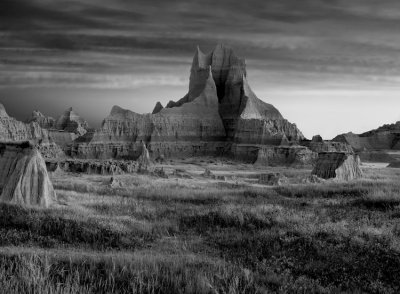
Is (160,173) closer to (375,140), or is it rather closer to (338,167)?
(338,167)

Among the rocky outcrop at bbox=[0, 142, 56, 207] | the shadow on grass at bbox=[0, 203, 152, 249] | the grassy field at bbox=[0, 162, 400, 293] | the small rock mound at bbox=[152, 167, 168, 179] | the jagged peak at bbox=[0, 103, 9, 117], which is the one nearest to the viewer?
the grassy field at bbox=[0, 162, 400, 293]

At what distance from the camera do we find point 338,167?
48156 millimetres

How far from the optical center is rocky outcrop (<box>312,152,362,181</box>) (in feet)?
158

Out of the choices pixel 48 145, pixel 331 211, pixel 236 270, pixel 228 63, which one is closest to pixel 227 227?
pixel 331 211

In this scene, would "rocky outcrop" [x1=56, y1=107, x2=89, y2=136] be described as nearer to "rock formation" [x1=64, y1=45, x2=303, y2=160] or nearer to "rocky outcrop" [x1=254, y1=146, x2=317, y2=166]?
"rock formation" [x1=64, y1=45, x2=303, y2=160]

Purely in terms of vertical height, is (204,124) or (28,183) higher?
(204,124)

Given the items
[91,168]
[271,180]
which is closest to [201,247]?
[271,180]

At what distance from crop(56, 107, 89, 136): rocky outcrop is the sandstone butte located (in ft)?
138

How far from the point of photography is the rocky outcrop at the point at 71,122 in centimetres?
16626

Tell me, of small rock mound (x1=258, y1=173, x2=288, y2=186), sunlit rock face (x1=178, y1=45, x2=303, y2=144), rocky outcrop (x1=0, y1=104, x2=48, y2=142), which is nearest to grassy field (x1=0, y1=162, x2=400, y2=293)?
small rock mound (x1=258, y1=173, x2=288, y2=186)

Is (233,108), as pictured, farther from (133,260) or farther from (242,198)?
(133,260)

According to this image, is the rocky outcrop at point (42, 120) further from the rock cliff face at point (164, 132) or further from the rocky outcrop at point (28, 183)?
the rocky outcrop at point (28, 183)

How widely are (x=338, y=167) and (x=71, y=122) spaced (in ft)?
457

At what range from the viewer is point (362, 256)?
12.1m
